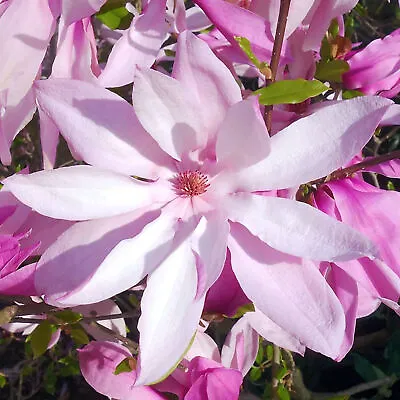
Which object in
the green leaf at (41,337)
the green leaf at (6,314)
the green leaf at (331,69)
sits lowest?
the green leaf at (41,337)

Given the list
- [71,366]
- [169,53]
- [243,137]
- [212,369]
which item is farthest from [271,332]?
[71,366]

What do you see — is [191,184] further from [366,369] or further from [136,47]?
[366,369]

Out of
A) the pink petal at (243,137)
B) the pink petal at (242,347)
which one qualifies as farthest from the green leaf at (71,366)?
the pink petal at (243,137)

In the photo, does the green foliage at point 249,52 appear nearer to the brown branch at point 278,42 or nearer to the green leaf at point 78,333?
the brown branch at point 278,42

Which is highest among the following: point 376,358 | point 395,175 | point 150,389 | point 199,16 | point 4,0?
point 4,0

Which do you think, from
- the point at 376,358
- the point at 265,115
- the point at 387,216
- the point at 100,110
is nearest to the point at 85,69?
the point at 100,110

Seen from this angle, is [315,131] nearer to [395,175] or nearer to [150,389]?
[395,175]

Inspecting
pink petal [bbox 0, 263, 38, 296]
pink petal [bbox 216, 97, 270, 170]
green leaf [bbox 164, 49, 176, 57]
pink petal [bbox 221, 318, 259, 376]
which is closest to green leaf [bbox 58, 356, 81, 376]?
pink petal [bbox 221, 318, 259, 376]
